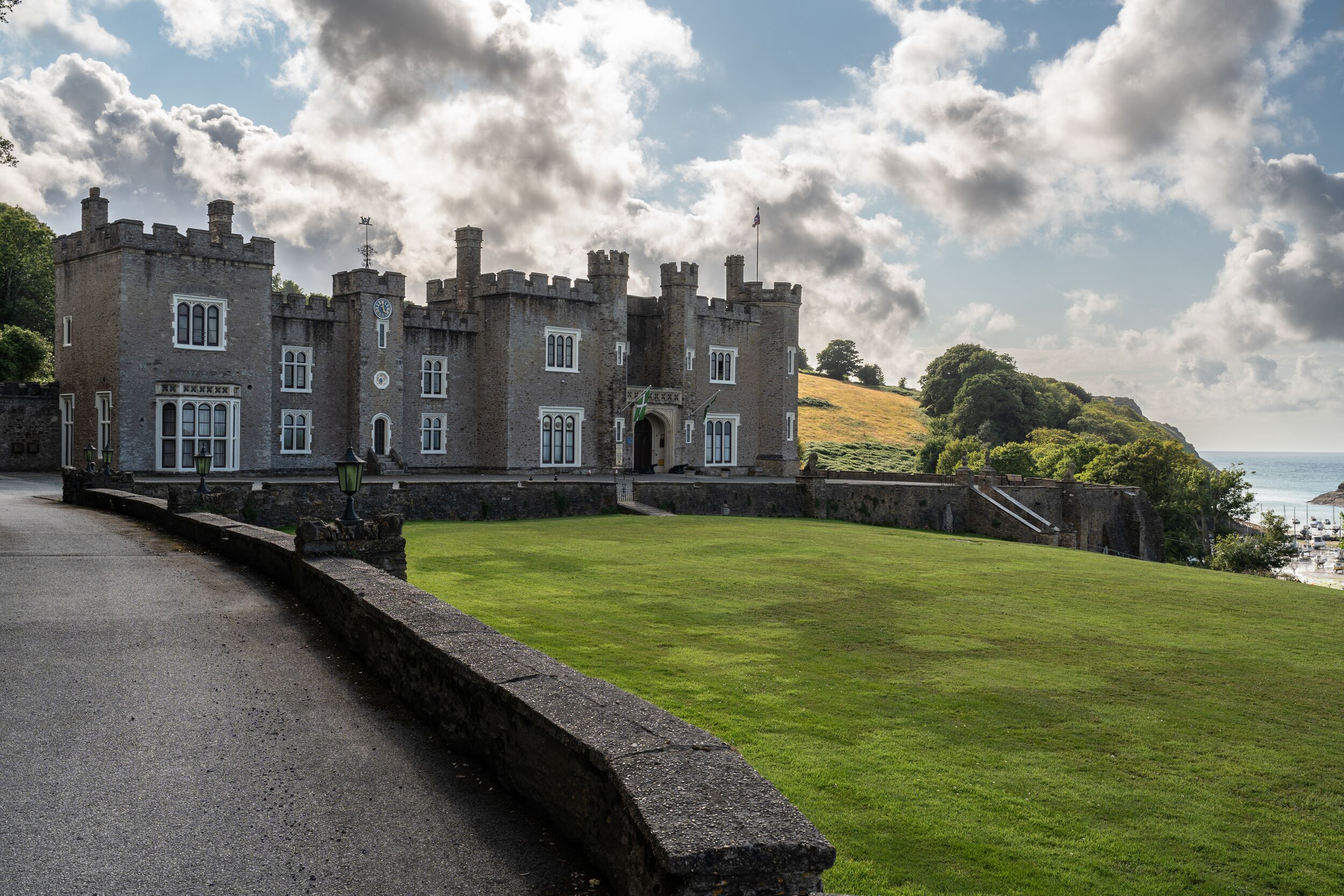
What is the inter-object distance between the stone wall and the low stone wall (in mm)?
37875

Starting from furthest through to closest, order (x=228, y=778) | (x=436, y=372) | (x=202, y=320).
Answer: (x=436, y=372) < (x=202, y=320) < (x=228, y=778)

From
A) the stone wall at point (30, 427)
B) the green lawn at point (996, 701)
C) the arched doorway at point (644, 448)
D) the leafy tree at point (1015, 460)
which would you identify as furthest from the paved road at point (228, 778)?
the leafy tree at point (1015, 460)

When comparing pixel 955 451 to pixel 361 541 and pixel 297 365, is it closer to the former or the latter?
pixel 297 365

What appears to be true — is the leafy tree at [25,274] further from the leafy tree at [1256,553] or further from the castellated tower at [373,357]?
the leafy tree at [1256,553]

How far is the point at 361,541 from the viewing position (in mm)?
11336

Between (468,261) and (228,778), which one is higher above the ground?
(468,261)

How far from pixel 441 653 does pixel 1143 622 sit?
38.7 ft

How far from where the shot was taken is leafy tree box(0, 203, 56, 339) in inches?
2195

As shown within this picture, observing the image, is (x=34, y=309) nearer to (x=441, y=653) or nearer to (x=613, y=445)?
(x=613, y=445)

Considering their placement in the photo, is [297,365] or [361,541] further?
[297,365]

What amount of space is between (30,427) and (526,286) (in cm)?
2065

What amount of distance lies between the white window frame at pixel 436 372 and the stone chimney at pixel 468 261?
11.1 feet

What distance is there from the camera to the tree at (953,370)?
11412cm

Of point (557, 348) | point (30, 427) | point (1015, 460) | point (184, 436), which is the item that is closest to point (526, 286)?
point (557, 348)
